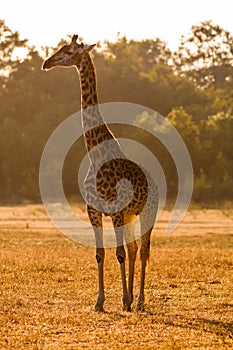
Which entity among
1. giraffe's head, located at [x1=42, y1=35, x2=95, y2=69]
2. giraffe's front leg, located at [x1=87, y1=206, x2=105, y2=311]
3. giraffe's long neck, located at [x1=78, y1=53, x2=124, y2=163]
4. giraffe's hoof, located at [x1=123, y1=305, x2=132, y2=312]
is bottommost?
giraffe's hoof, located at [x1=123, y1=305, x2=132, y2=312]

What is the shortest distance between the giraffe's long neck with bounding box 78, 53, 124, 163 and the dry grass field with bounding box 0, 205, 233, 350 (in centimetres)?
202

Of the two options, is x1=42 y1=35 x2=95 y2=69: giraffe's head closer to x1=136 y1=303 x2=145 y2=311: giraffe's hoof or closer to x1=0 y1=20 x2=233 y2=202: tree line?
x1=136 y1=303 x2=145 y2=311: giraffe's hoof

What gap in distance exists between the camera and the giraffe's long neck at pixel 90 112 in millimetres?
11695

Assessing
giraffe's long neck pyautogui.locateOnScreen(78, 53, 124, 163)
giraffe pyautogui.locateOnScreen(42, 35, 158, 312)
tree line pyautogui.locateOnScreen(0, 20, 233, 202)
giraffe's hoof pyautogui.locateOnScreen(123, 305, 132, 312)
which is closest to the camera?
giraffe's hoof pyautogui.locateOnScreen(123, 305, 132, 312)

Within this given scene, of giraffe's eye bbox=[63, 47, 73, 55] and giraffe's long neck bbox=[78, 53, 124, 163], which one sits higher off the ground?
giraffe's eye bbox=[63, 47, 73, 55]

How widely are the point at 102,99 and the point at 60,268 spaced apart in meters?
38.9

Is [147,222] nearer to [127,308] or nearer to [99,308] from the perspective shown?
[127,308]

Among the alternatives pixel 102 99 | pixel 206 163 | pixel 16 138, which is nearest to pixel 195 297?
pixel 206 163

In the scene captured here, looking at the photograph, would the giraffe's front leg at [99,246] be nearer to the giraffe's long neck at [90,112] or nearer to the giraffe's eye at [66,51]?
the giraffe's long neck at [90,112]

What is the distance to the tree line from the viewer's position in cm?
4278

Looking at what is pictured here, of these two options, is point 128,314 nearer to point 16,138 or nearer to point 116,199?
point 116,199

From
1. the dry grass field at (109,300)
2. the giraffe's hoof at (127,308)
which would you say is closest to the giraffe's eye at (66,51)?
the dry grass field at (109,300)

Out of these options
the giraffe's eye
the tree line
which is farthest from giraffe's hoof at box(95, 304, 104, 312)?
the tree line

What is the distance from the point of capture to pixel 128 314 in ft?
35.3
